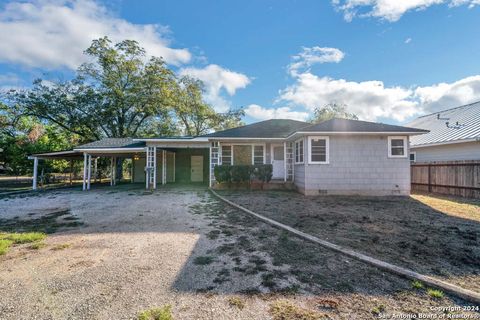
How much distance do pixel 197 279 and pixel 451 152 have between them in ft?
49.1

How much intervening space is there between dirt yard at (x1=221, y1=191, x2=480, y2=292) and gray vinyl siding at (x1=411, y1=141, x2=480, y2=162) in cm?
420

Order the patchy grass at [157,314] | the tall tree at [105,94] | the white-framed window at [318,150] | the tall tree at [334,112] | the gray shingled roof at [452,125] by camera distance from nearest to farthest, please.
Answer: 1. the patchy grass at [157,314]
2. the white-framed window at [318,150]
3. the gray shingled roof at [452,125]
4. the tall tree at [105,94]
5. the tall tree at [334,112]

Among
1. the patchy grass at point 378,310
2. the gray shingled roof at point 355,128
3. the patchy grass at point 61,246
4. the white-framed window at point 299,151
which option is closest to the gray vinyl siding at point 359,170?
the gray shingled roof at point 355,128

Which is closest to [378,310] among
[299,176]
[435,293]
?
[435,293]

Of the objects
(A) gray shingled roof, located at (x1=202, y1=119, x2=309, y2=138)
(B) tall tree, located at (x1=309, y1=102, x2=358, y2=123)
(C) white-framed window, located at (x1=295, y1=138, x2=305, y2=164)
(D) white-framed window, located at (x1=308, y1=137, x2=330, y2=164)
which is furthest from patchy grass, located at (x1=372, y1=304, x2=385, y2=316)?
(B) tall tree, located at (x1=309, y1=102, x2=358, y2=123)

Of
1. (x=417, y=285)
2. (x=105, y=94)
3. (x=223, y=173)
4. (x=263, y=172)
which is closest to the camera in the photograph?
(x=417, y=285)

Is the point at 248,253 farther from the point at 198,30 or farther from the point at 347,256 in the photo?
the point at 198,30

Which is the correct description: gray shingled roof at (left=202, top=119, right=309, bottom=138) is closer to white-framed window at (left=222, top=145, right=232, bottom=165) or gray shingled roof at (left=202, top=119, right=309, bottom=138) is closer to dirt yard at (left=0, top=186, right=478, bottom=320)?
white-framed window at (left=222, top=145, right=232, bottom=165)

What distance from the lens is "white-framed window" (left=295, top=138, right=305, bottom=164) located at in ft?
35.8

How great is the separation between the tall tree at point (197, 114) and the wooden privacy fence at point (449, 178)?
2223 cm

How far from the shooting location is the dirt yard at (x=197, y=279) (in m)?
2.19

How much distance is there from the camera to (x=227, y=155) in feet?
44.1

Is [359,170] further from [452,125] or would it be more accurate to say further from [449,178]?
[452,125]

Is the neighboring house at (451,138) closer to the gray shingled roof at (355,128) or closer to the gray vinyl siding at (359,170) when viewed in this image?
the gray shingled roof at (355,128)
